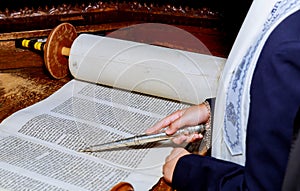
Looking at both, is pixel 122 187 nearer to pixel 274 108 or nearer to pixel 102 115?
pixel 274 108

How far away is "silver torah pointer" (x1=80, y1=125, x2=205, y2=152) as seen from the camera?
974 millimetres

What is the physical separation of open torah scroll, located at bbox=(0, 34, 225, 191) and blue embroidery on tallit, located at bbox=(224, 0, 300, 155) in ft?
0.61

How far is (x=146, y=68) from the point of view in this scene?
1.26 m

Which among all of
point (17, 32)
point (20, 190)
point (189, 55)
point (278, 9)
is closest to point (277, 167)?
point (278, 9)

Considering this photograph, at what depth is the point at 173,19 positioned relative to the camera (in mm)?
1670

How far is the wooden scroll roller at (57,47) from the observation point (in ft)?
4.36

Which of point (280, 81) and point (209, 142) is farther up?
point (280, 81)

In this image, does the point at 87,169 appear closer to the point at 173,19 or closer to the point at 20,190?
the point at 20,190

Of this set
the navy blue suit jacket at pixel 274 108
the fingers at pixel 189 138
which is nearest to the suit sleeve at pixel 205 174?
the navy blue suit jacket at pixel 274 108

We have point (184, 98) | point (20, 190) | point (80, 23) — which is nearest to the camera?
point (20, 190)

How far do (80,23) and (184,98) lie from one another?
0.58m

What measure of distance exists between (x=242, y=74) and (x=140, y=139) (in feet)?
1.05

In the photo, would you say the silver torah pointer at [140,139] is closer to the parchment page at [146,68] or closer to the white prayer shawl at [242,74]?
the white prayer shawl at [242,74]

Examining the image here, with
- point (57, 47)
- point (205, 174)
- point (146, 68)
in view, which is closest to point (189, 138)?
point (205, 174)
